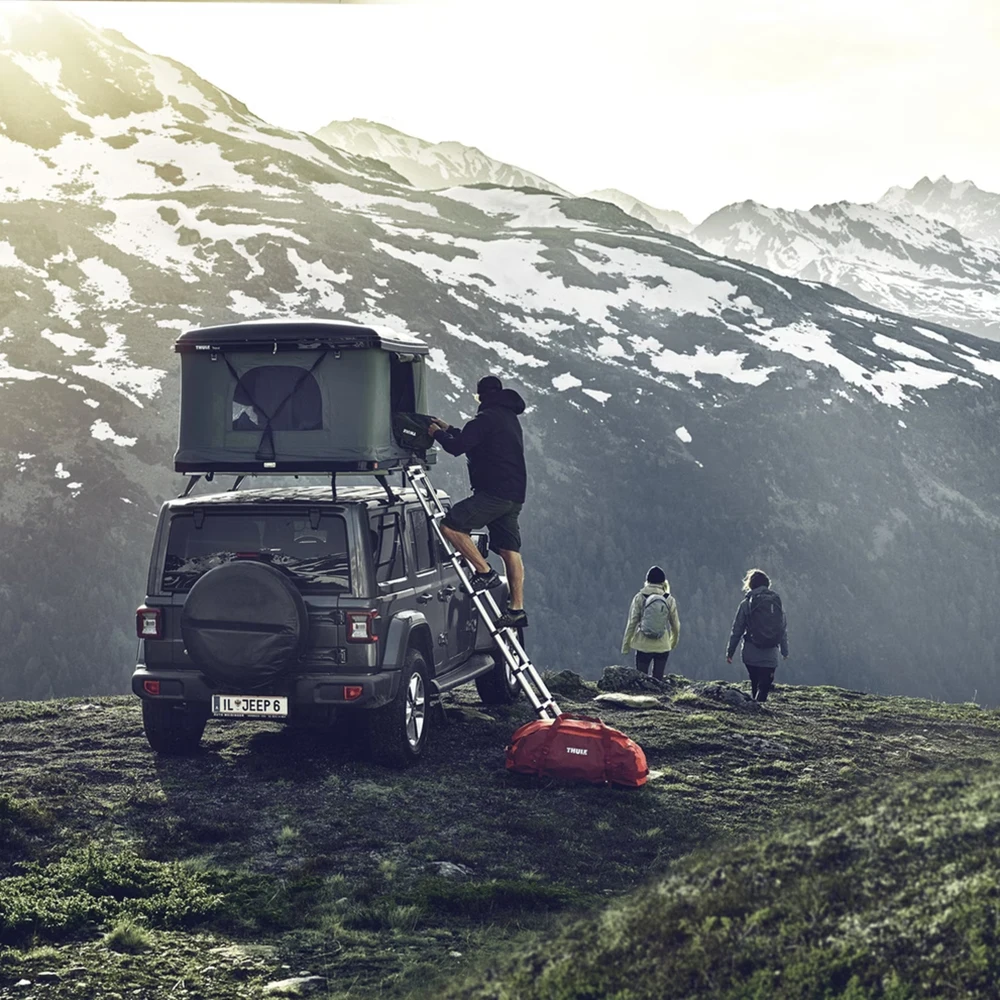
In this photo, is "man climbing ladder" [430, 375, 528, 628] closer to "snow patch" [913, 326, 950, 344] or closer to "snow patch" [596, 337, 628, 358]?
"snow patch" [596, 337, 628, 358]

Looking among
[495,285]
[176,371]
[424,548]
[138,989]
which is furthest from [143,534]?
[138,989]

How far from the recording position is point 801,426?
13012 centimetres

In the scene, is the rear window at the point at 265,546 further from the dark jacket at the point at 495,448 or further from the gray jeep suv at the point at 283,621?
the dark jacket at the point at 495,448

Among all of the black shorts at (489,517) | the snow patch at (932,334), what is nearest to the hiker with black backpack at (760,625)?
the black shorts at (489,517)

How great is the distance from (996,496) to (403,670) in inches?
5370

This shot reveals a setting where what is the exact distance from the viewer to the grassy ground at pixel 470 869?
6.09 meters

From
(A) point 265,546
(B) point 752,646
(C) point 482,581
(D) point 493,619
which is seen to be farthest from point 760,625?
(A) point 265,546

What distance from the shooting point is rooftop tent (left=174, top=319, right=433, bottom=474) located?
1271 centimetres

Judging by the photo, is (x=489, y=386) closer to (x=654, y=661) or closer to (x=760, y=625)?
(x=760, y=625)

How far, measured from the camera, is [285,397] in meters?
12.9

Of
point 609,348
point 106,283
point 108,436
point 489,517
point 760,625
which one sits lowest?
point 760,625

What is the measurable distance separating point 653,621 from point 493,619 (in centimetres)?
581

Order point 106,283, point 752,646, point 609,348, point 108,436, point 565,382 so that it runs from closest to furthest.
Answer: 1. point 752,646
2. point 108,436
3. point 106,283
4. point 565,382
5. point 609,348

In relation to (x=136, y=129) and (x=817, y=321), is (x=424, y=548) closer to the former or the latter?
(x=817, y=321)
